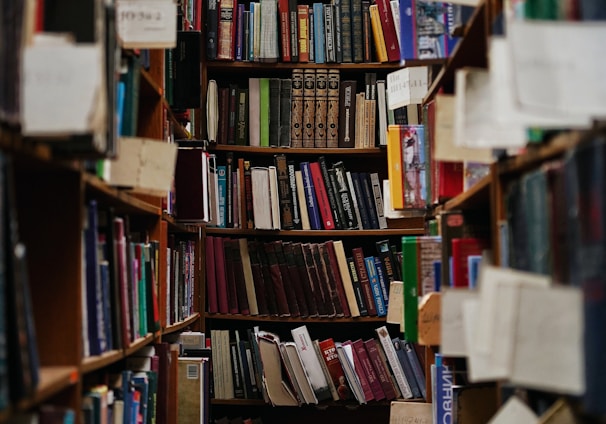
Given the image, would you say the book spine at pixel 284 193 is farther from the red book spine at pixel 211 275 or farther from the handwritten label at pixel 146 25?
the handwritten label at pixel 146 25

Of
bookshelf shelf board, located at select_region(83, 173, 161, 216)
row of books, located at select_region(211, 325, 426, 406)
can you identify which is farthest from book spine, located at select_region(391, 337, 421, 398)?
bookshelf shelf board, located at select_region(83, 173, 161, 216)

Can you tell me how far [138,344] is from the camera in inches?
82.3

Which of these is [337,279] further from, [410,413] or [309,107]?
[410,413]

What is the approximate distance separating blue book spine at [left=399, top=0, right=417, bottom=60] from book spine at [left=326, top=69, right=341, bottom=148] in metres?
1.44

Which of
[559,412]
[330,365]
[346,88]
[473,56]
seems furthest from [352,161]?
[559,412]

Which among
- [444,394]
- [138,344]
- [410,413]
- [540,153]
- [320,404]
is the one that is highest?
[540,153]

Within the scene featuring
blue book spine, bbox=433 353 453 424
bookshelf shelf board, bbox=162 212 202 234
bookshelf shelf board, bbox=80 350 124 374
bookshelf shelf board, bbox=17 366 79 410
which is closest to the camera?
bookshelf shelf board, bbox=17 366 79 410

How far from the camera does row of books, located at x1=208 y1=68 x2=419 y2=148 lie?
3545 mm

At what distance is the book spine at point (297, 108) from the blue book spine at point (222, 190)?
1.09ft

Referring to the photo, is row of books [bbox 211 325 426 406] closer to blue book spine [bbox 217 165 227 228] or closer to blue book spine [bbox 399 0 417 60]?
blue book spine [bbox 217 165 227 228]

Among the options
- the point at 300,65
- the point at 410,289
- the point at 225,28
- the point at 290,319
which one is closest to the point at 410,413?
the point at 410,289

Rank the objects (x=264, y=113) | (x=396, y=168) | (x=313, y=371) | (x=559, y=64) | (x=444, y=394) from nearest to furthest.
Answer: (x=559, y=64) → (x=444, y=394) → (x=396, y=168) → (x=313, y=371) → (x=264, y=113)

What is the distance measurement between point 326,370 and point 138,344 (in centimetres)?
141

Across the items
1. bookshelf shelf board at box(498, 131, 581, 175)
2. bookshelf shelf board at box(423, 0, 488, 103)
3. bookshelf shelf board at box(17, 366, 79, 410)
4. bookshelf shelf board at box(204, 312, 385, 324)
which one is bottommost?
bookshelf shelf board at box(204, 312, 385, 324)
